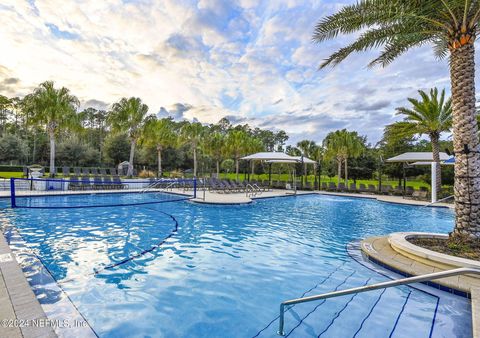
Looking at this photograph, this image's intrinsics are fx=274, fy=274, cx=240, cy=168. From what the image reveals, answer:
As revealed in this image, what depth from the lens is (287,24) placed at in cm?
1174

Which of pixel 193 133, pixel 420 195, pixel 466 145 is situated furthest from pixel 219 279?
pixel 193 133

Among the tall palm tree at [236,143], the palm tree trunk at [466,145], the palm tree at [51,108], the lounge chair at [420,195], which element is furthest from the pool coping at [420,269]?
the palm tree at [51,108]

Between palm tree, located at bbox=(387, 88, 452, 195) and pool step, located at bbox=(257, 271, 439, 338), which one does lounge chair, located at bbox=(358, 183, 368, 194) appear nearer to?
palm tree, located at bbox=(387, 88, 452, 195)

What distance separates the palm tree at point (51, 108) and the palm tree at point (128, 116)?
4.72 metres

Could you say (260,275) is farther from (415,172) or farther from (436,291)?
(415,172)

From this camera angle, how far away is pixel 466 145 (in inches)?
216

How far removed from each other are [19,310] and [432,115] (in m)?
20.1

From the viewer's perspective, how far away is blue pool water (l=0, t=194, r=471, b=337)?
3.37 meters

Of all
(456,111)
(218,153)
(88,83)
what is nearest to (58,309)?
(456,111)

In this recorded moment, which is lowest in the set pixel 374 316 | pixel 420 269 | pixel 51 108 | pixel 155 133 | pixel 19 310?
pixel 374 316

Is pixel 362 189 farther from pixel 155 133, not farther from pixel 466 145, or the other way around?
pixel 155 133

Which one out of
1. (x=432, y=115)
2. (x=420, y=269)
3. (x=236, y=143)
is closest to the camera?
(x=420, y=269)

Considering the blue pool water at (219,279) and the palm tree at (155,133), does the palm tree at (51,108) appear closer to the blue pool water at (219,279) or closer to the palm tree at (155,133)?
the palm tree at (155,133)

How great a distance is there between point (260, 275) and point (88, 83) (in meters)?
16.1
